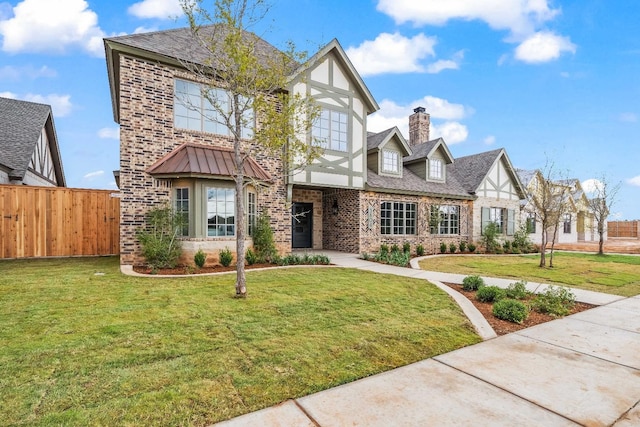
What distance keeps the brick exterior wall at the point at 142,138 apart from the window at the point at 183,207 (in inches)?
11.3

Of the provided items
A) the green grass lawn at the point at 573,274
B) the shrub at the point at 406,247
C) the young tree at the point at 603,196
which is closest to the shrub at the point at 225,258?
the green grass lawn at the point at 573,274

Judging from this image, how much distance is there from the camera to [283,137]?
6.05 metres

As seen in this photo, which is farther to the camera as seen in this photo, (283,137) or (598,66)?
(598,66)

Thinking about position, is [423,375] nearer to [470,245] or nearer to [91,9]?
[91,9]

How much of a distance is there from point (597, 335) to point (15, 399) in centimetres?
649

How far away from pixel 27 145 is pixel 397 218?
17.0 m

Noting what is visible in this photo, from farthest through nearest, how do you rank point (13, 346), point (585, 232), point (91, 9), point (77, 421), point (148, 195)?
point (585, 232), point (91, 9), point (148, 195), point (13, 346), point (77, 421)

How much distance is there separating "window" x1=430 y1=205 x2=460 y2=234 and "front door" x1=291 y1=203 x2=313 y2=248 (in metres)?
6.18

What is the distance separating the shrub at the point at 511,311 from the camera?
5031mm

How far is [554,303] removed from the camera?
5902 mm

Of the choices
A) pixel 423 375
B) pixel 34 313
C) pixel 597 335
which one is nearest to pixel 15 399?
pixel 34 313

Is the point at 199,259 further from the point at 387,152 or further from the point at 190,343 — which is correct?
the point at 387,152

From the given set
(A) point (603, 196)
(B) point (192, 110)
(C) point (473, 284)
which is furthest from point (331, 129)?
(A) point (603, 196)

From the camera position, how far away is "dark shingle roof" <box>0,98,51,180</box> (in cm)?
1263
